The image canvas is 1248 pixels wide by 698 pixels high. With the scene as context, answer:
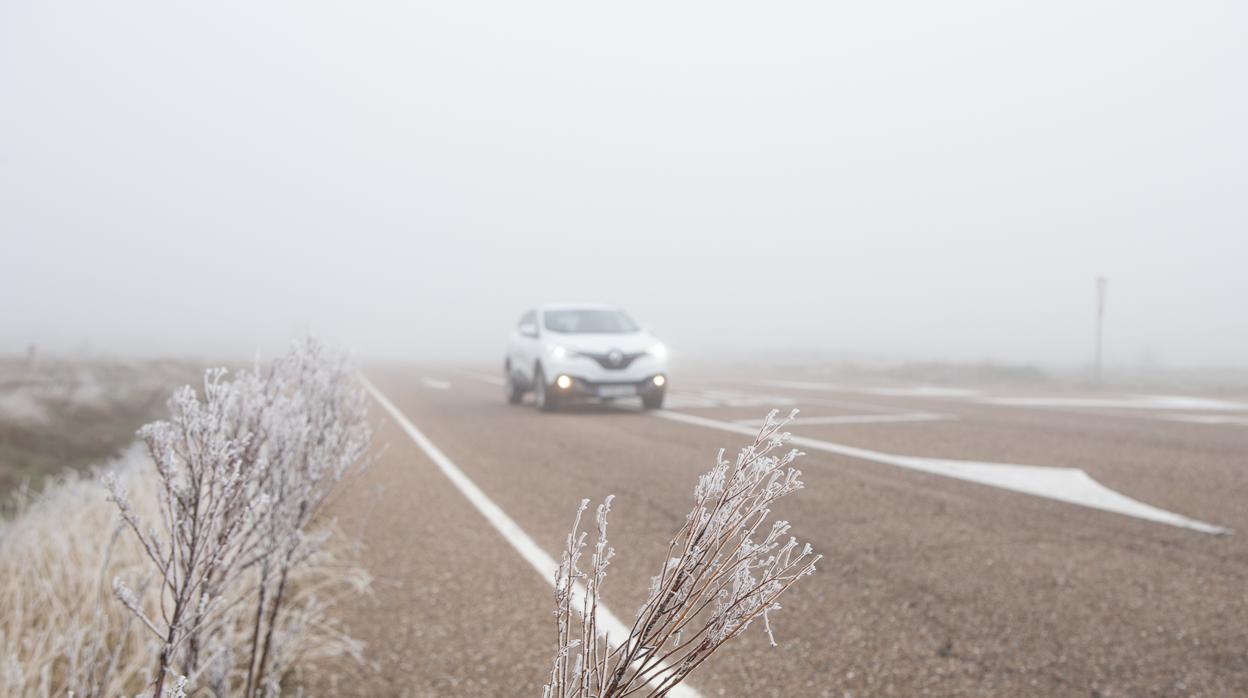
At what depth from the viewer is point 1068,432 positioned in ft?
30.7

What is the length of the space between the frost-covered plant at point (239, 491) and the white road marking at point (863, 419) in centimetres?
772

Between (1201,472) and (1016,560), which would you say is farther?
(1201,472)

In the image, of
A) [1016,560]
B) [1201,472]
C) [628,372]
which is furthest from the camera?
[628,372]

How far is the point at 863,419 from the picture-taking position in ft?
36.0

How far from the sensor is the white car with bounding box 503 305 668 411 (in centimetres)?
1198

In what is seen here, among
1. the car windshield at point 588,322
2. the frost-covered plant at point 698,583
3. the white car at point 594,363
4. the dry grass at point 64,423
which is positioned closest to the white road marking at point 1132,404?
the white car at point 594,363

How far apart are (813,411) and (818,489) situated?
640 cm

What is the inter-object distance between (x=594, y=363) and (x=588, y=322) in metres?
1.39

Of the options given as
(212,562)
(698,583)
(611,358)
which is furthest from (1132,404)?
(212,562)

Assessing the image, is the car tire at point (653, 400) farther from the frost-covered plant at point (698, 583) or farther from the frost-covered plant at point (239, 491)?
the frost-covered plant at point (698, 583)

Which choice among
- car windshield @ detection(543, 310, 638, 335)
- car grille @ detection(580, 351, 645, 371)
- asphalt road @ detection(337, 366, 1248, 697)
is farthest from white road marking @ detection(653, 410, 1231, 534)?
car windshield @ detection(543, 310, 638, 335)

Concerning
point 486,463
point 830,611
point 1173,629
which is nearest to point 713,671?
point 830,611

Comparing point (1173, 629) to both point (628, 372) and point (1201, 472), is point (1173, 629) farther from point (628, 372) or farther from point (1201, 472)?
point (628, 372)

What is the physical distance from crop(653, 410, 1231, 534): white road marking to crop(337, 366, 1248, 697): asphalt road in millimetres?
59
